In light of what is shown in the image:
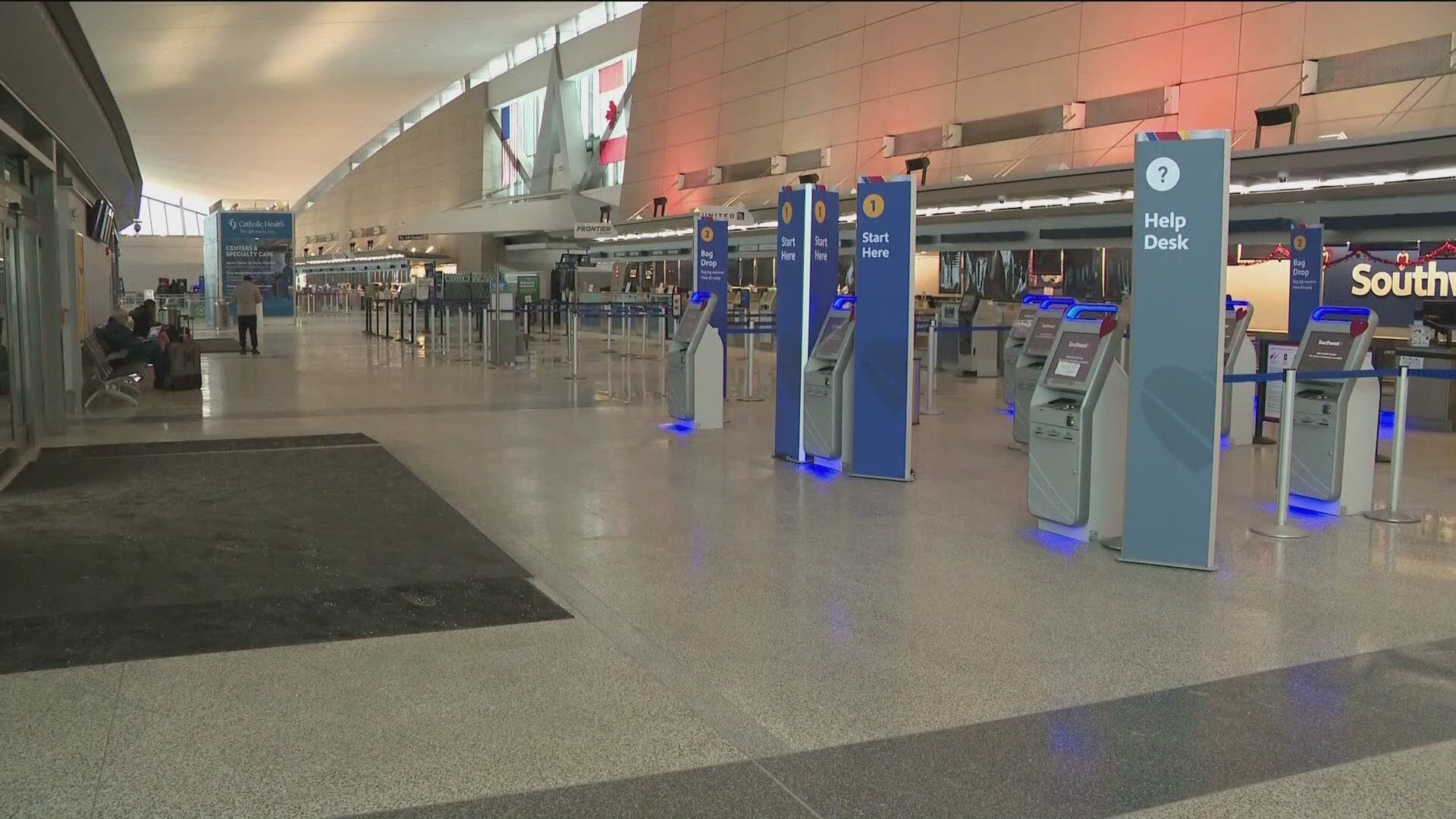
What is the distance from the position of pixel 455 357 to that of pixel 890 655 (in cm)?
1608

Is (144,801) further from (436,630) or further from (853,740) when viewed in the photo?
(853,740)

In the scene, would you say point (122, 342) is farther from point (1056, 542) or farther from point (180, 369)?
point (1056, 542)

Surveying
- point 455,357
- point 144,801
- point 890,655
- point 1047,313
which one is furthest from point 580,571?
point 455,357

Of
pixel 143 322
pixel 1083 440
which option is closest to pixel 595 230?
pixel 143 322

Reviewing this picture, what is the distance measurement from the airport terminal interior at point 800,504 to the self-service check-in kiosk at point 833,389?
40mm

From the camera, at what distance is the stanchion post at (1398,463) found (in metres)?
6.65

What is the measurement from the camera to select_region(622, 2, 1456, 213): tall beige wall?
14.1m

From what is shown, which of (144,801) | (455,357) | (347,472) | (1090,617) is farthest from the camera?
(455,357)

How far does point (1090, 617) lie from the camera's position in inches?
186

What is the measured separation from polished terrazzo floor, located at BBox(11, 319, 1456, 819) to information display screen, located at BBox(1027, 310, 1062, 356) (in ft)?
7.37

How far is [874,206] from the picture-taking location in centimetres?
774

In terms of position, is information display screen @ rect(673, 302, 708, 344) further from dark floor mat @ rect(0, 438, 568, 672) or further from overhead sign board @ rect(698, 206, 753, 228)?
dark floor mat @ rect(0, 438, 568, 672)

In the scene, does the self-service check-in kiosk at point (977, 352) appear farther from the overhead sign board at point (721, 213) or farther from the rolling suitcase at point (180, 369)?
the rolling suitcase at point (180, 369)

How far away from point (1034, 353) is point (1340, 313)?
222cm
